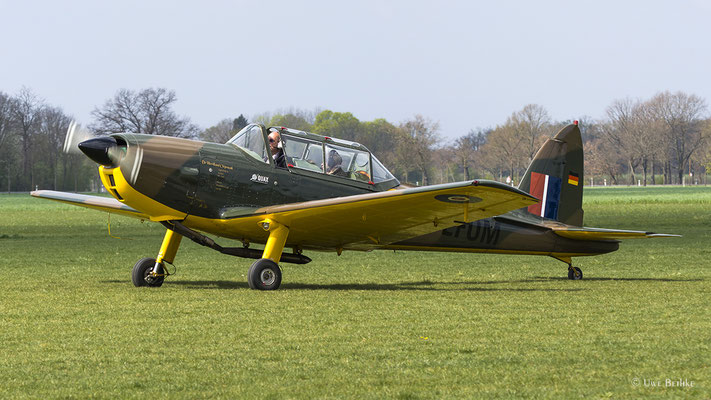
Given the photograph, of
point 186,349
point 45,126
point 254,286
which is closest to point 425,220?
point 254,286

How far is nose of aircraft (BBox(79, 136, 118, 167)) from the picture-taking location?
10.5 m

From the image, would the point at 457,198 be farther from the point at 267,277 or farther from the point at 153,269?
the point at 153,269

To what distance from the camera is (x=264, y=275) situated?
10812mm

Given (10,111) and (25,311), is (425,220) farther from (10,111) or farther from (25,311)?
(10,111)

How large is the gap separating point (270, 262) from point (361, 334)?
3728 millimetres

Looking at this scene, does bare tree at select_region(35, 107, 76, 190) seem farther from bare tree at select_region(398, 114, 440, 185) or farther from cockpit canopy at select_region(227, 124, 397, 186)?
cockpit canopy at select_region(227, 124, 397, 186)

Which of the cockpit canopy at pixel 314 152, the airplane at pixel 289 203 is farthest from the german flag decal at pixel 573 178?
the cockpit canopy at pixel 314 152

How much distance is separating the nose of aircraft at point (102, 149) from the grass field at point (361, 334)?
173 centimetres

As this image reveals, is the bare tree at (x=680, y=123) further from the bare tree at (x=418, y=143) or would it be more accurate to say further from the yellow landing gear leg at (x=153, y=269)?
the yellow landing gear leg at (x=153, y=269)

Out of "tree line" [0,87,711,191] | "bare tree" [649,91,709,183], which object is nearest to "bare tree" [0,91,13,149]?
"tree line" [0,87,711,191]

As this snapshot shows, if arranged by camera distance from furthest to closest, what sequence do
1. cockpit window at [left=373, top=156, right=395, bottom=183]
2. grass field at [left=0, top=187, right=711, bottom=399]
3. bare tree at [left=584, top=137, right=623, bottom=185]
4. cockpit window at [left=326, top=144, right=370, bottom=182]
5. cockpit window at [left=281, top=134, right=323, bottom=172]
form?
bare tree at [left=584, top=137, right=623, bottom=185], cockpit window at [left=373, top=156, right=395, bottom=183], cockpit window at [left=326, top=144, right=370, bottom=182], cockpit window at [left=281, top=134, right=323, bottom=172], grass field at [left=0, top=187, right=711, bottom=399]

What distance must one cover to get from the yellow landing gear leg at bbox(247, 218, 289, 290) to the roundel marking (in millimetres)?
2391

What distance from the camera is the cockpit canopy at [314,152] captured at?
11.5 m

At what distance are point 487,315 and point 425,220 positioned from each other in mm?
2777
